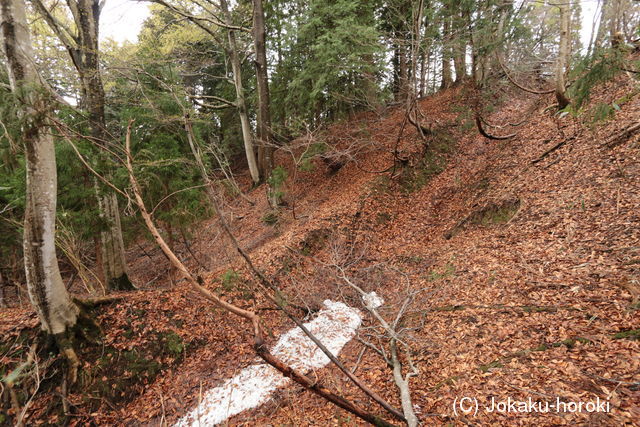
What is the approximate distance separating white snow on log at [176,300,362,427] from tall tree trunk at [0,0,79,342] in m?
2.40

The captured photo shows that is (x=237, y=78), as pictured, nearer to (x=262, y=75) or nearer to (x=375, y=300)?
(x=262, y=75)

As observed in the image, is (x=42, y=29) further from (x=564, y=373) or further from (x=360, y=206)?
(x=564, y=373)

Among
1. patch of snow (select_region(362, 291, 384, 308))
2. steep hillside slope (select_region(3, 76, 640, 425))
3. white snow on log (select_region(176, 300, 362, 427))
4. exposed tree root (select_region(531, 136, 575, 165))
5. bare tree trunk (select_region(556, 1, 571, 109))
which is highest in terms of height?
bare tree trunk (select_region(556, 1, 571, 109))

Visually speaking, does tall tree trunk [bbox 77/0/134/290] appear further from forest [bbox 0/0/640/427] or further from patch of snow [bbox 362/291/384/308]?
patch of snow [bbox 362/291/384/308]

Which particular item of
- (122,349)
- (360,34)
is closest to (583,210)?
(360,34)

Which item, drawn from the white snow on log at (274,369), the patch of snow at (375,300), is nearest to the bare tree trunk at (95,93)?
the white snow on log at (274,369)

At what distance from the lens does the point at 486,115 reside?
12883 millimetres

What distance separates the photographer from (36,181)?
4270 millimetres

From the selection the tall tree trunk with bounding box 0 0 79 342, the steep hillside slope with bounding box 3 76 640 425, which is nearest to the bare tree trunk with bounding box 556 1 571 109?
the steep hillside slope with bounding box 3 76 640 425

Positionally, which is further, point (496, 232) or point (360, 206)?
point (360, 206)

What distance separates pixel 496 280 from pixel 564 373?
2324mm

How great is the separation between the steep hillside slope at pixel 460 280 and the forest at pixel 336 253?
40 millimetres

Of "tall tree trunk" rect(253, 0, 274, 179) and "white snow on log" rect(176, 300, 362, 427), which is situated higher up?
"tall tree trunk" rect(253, 0, 274, 179)

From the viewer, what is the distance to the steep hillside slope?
3.51 meters
